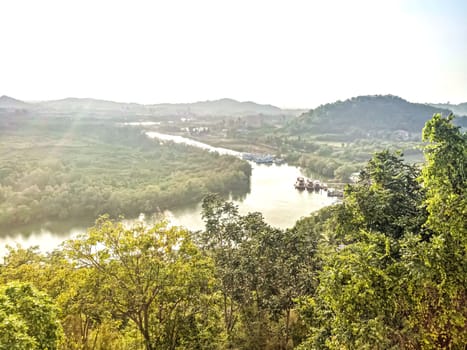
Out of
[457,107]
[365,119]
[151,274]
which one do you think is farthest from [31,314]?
[457,107]

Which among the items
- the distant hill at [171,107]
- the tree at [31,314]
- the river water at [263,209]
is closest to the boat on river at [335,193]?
the river water at [263,209]

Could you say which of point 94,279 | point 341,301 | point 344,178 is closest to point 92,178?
point 344,178

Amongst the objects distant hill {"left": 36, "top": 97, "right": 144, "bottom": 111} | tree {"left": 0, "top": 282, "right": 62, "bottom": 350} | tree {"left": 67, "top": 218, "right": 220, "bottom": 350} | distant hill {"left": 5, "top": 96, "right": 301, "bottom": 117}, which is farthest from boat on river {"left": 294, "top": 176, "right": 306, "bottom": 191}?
distant hill {"left": 36, "top": 97, "right": 144, "bottom": 111}

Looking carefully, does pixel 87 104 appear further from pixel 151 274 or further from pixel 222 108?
pixel 151 274

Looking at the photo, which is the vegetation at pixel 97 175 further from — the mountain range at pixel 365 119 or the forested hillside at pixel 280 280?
the mountain range at pixel 365 119

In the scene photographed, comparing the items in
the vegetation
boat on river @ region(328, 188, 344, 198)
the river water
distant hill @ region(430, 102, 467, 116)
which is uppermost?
distant hill @ region(430, 102, 467, 116)

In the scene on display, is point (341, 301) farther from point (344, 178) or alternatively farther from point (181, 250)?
point (344, 178)

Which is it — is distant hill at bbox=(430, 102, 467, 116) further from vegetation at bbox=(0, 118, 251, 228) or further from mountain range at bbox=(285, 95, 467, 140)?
vegetation at bbox=(0, 118, 251, 228)
